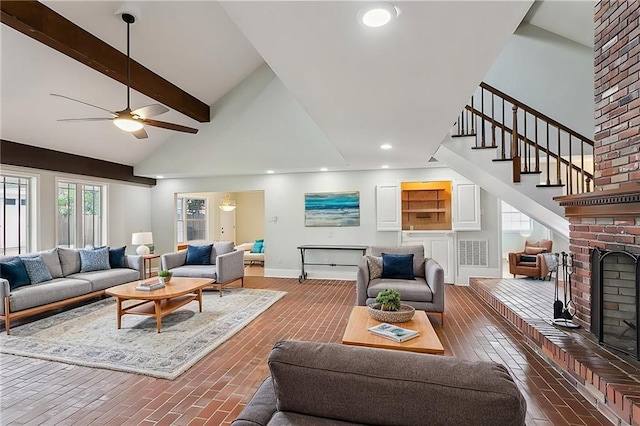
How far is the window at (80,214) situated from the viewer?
6074mm

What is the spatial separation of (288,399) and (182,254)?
5.42 m

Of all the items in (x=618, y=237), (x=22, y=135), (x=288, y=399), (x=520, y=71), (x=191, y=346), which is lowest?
(x=191, y=346)

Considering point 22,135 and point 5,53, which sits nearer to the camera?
point 5,53

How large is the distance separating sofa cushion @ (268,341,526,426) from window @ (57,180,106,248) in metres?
6.71

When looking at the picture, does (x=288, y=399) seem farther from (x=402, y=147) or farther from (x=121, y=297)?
(x=402, y=147)

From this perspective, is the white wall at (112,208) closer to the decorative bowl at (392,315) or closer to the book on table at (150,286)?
the book on table at (150,286)

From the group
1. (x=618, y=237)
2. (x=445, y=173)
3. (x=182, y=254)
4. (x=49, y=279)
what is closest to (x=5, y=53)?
(x=49, y=279)

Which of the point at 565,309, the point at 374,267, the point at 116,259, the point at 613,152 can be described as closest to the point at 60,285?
the point at 116,259

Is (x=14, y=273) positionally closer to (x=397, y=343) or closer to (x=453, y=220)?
(x=397, y=343)

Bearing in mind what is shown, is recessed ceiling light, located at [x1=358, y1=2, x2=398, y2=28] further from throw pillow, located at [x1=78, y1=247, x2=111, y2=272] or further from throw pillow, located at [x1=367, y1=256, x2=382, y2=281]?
throw pillow, located at [x1=78, y1=247, x2=111, y2=272]

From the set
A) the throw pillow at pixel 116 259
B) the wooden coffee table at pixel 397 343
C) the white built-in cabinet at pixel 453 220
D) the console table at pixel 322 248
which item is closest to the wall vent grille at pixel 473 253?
the white built-in cabinet at pixel 453 220

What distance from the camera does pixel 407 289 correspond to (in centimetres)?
395

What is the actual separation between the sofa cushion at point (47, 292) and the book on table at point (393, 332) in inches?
162

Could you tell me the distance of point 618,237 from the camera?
8.41 ft
